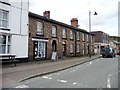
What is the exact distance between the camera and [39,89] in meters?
8.89

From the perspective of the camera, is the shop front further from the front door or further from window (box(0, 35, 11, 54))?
window (box(0, 35, 11, 54))

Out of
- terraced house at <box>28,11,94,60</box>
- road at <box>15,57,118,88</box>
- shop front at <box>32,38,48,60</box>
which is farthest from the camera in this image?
shop front at <box>32,38,48,60</box>

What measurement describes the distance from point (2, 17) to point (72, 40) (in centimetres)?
1705

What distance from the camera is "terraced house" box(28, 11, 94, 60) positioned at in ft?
74.3

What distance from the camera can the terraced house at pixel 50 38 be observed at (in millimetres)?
22656

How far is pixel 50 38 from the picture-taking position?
26125mm

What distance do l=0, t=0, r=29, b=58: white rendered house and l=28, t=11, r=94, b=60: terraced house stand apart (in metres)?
1.35

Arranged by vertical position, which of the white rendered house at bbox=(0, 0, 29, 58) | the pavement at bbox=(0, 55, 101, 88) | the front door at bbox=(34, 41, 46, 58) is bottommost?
the pavement at bbox=(0, 55, 101, 88)

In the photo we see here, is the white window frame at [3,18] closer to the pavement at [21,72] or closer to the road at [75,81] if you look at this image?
the pavement at [21,72]

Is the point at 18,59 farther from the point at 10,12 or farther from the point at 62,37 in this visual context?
the point at 62,37

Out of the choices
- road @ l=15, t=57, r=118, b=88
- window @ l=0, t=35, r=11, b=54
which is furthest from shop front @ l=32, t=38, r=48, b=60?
road @ l=15, t=57, r=118, b=88

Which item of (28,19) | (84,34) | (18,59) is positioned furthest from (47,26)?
(84,34)

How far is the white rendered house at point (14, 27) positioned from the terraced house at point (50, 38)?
1.35 meters

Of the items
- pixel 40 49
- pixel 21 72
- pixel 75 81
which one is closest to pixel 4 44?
pixel 21 72
